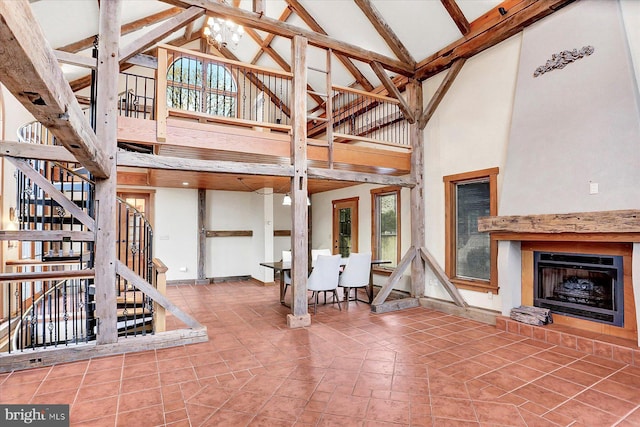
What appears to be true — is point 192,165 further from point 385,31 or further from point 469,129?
point 469,129

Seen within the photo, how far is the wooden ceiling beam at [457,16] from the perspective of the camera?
4.71 metres

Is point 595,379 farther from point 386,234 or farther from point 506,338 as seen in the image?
point 386,234

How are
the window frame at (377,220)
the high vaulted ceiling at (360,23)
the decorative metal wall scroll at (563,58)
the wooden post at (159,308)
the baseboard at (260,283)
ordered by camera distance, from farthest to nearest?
the baseboard at (260,283) → the window frame at (377,220) → the high vaulted ceiling at (360,23) → the wooden post at (159,308) → the decorative metal wall scroll at (563,58)

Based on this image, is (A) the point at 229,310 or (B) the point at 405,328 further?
(A) the point at 229,310

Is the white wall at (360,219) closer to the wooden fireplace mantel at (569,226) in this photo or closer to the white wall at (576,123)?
the wooden fireplace mantel at (569,226)

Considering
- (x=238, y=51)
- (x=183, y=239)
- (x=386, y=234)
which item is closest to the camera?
(x=386, y=234)

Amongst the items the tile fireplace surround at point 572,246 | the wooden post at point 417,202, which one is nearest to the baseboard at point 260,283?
the wooden post at point 417,202

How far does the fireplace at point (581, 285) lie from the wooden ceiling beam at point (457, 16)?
3325 millimetres

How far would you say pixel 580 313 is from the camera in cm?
386

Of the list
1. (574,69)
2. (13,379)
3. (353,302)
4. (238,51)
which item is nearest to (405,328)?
(353,302)

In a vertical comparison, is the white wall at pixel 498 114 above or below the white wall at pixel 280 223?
above

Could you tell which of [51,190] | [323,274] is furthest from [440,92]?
[51,190]

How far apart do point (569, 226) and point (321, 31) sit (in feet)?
17.2

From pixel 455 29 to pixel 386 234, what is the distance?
379cm
